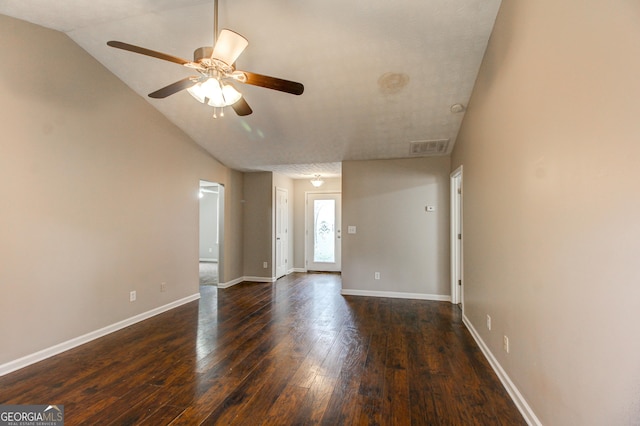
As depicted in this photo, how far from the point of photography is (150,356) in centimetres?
268

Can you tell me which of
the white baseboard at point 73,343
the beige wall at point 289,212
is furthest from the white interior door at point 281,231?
the white baseboard at point 73,343

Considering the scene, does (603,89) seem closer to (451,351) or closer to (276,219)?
(451,351)

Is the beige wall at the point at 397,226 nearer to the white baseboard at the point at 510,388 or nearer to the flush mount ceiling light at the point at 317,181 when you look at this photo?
the flush mount ceiling light at the point at 317,181

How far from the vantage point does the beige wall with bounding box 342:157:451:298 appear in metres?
4.55

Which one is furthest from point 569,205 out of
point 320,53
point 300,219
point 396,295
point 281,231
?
point 300,219

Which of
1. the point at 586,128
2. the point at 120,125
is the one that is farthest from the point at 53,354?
the point at 586,128

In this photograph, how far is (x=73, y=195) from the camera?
2.87m

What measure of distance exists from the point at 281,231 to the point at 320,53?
4.19 metres

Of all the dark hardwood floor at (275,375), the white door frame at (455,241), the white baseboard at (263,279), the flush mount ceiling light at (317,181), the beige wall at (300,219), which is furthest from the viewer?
the beige wall at (300,219)

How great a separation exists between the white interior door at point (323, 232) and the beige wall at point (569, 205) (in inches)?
187

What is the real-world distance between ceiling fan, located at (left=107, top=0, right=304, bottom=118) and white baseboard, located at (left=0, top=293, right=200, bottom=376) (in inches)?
102

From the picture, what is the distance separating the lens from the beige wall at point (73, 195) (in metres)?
2.43

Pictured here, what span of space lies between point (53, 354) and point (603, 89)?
4.40 metres
